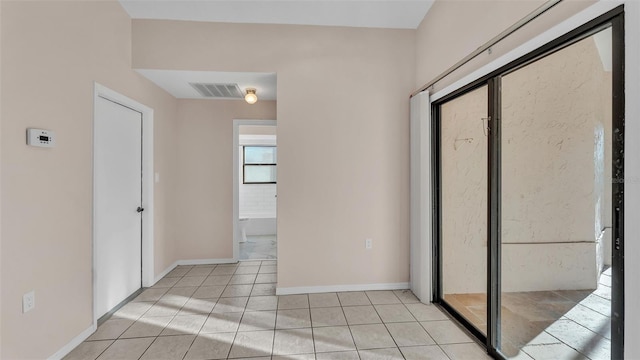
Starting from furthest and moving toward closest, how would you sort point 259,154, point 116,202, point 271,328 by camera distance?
point 259,154 → point 116,202 → point 271,328

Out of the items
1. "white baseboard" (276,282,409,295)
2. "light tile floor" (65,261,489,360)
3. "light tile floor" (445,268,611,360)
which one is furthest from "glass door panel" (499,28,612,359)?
"white baseboard" (276,282,409,295)

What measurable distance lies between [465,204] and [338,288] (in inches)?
60.2

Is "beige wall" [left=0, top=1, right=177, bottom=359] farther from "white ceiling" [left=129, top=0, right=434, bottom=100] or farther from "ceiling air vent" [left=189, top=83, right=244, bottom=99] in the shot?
"ceiling air vent" [left=189, top=83, right=244, bottom=99]

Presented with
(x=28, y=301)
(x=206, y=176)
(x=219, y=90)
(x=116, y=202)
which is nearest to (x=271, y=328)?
(x=28, y=301)

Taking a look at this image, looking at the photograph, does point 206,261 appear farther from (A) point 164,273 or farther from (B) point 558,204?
(B) point 558,204

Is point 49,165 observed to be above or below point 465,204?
above

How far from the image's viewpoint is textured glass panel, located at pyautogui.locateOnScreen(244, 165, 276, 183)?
6.69 meters

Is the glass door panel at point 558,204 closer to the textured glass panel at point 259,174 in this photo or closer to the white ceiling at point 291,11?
the white ceiling at point 291,11

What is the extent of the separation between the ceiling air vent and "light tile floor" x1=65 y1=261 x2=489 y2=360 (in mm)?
2333

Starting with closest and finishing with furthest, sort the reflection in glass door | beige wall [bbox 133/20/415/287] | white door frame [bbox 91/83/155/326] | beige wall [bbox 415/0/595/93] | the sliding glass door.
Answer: the sliding glass door, beige wall [bbox 415/0/595/93], the reflection in glass door, beige wall [bbox 133/20/415/287], white door frame [bbox 91/83/155/326]

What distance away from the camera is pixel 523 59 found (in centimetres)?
164

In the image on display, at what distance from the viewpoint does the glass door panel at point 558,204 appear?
1.33 meters

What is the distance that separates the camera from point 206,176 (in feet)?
12.8

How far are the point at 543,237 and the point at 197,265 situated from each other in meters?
3.84
